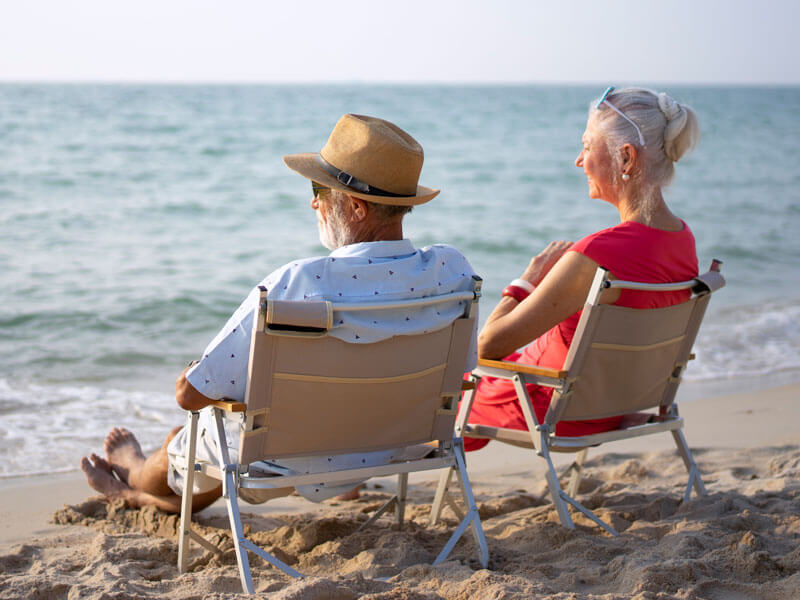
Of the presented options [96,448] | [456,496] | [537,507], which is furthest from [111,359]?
[537,507]

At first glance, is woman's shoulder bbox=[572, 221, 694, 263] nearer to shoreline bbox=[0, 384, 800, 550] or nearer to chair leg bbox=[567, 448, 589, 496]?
chair leg bbox=[567, 448, 589, 496]

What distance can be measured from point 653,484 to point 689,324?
3.66ft

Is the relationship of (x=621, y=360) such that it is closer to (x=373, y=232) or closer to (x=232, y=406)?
(x=373, y=232)

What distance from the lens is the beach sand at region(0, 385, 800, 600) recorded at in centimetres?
256

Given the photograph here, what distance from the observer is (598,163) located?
3189mm

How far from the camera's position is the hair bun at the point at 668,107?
121 inches

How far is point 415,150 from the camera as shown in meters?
2.62

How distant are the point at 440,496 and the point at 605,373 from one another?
2.47 ft

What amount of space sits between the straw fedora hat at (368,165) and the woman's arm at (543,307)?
2.07ft

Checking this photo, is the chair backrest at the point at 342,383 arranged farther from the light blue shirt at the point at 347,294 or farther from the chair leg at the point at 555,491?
the chair leg at the point at 555,491

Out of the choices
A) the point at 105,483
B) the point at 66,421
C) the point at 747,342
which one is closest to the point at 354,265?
the point at 105,483

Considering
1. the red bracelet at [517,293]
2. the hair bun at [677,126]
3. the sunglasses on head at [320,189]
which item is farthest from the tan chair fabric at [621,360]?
the sunglasses on head at [320,189]

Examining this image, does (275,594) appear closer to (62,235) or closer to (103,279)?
(103,279)

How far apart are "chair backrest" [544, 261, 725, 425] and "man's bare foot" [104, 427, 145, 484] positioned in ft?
5.26
